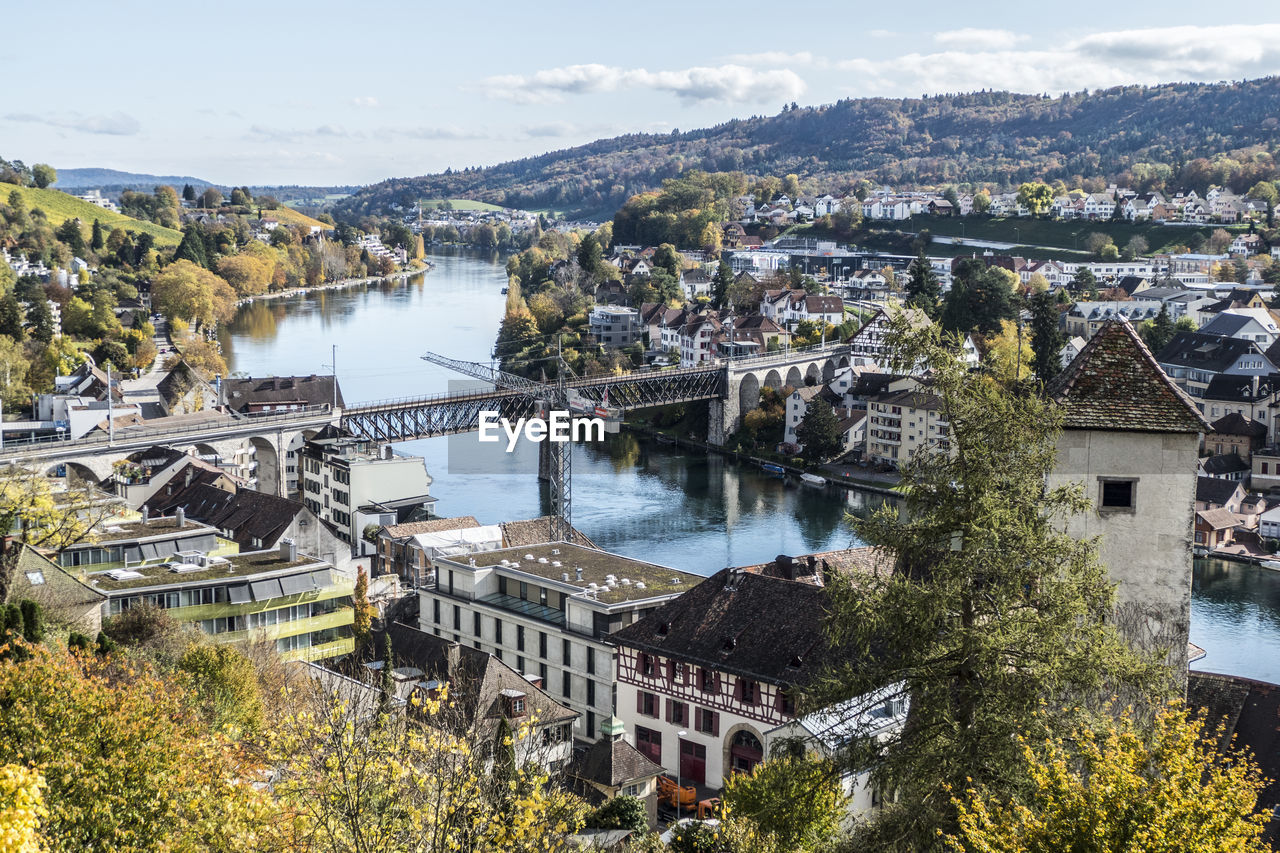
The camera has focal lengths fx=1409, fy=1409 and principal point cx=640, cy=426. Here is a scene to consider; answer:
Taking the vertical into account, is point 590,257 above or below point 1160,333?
above

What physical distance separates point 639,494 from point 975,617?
34.9 metres

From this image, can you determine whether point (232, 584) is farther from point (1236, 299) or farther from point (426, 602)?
point (1236, 299)

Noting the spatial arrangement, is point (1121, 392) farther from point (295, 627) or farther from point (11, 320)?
point (11, 320)

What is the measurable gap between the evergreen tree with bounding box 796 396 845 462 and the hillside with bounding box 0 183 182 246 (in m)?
56.6

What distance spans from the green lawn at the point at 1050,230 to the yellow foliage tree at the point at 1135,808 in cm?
7971

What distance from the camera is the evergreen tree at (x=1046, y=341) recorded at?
47.8 metres

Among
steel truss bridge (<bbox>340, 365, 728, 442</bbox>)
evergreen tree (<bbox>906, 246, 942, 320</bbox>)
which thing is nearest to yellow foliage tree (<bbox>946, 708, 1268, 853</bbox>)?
steel truss bridge (<bbox>340, 365, 728, 442</bbox>)

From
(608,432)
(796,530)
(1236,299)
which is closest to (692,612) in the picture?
(796,530)

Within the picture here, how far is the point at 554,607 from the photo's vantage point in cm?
2119

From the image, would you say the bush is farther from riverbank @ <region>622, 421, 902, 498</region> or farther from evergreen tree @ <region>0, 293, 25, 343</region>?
evergreen tree @ <region>0, 293, 25, 343</region>

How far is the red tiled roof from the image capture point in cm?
853

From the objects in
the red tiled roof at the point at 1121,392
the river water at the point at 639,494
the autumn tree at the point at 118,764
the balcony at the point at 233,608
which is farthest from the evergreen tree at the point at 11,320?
the red tiled roof at the point at 1121,392

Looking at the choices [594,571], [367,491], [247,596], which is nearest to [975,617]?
[247,596]

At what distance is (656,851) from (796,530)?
88.7 feet
